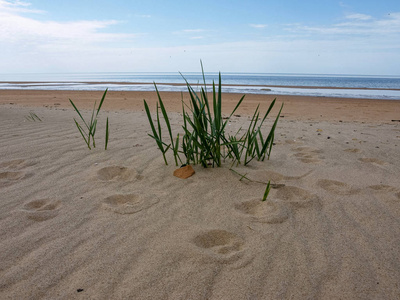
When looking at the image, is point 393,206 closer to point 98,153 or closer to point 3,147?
point 98,153

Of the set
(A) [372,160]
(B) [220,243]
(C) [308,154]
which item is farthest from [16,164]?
(A) [372,160]

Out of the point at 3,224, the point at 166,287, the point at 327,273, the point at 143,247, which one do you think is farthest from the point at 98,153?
the point at 327,273

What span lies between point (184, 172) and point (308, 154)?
3.77ft

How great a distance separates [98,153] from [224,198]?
1.19 meters

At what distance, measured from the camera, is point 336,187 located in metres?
1.83

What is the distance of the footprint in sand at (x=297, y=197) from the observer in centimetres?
160

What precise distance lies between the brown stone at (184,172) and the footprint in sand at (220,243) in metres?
0.63

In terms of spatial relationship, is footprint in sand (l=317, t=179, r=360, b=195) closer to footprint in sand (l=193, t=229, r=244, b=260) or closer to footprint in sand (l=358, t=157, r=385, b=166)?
footprint in sand (l=358, t=157, r=385, b=166)

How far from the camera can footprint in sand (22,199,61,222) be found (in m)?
1.43

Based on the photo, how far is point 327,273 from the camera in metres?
1.10

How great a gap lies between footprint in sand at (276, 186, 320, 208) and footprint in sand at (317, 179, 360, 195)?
17cm

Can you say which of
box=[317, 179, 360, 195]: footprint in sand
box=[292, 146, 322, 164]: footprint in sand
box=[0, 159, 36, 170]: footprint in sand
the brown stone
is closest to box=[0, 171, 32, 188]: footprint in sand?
box=[0, 159, 36, 170]: footprint in sand

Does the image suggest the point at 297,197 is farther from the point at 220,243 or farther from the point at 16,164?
the point at 16,164

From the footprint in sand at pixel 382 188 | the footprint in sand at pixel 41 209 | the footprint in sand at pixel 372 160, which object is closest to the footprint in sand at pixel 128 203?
the footprint in sand at pixel 41 209
